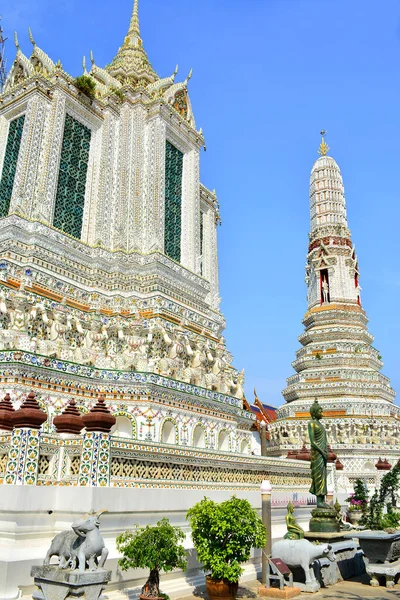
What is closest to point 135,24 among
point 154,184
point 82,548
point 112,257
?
point 154,184

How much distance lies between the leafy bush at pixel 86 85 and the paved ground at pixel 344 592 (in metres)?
20.8

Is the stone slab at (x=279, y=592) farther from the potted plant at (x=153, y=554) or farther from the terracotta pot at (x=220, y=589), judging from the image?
the potted plant at (x=153, y=554)

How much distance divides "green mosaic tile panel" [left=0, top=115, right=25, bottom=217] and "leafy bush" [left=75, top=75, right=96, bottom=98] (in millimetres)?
2856

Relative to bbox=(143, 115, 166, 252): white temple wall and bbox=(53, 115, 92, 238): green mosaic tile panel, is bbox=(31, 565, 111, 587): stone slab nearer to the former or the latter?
bbox=(53, 115, 92, 238): green mosaic tile panel

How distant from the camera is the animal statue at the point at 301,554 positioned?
30.6 ft

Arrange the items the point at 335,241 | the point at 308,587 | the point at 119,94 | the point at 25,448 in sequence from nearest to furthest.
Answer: the point at 25,448 → the point at 308,587 → the point at 119,94 → the point at 335,241

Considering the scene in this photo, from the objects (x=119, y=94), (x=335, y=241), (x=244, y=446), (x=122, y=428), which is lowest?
(x=244, y=446)

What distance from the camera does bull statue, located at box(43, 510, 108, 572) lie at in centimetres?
636

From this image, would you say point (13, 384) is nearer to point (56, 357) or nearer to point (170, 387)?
point (56, 357)

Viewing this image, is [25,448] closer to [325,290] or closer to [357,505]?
[357,505]

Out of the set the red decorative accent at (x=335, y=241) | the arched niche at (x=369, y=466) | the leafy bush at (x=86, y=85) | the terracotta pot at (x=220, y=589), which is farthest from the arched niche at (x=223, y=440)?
the red decorative accent at (x=335, y=241)

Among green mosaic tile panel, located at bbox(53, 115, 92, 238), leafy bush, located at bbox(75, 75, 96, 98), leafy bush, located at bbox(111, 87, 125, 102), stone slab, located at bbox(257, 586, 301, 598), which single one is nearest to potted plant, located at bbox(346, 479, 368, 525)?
stone slab, located at bbox(257, 586, 301, 598)

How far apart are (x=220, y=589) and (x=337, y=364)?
23.0m

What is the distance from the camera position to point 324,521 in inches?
453
